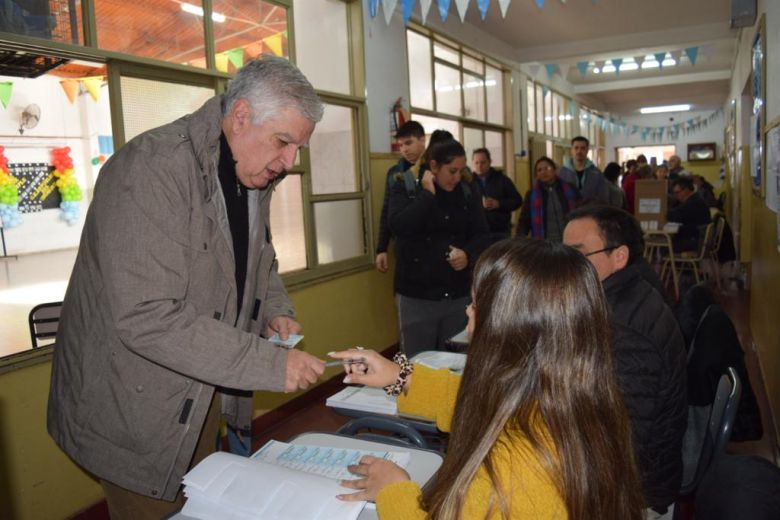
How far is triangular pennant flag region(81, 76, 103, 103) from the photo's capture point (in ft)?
9.84

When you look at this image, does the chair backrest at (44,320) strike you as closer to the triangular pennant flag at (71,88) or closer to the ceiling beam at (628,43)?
the triangular pennant flag at (71,88)

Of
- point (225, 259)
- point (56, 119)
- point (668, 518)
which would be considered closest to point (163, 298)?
point (225, 259)

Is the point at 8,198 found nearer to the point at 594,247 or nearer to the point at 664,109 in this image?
the point at 594,247

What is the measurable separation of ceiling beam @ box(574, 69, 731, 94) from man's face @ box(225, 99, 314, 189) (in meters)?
12.6

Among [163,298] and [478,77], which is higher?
[478,77]

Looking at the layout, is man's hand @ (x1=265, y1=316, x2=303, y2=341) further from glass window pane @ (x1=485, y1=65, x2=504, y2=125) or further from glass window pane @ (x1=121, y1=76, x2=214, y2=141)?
glass window pane @ (x1=485, y1=65, x2=504, y2=125)

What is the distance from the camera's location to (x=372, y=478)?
118 cm

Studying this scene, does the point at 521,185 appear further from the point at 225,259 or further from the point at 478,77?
the point at 225,259

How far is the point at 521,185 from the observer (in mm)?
8547

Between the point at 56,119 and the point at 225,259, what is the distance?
2229 millimetres

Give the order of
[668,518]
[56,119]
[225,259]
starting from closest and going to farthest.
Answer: [225,259], [668,518], [56,119]

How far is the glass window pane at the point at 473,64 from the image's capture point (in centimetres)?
680

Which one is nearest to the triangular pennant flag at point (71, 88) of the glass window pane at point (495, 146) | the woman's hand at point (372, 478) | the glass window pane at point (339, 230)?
the glass window pane at point (339, 230)

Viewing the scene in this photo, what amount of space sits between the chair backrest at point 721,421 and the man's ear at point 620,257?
42 cm
